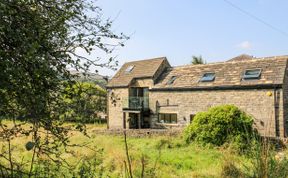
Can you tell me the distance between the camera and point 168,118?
26812 millimetres

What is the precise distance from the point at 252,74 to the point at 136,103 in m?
10.9

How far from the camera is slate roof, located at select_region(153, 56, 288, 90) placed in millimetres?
20672

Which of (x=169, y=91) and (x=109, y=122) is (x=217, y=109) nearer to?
(x=169, y=91)

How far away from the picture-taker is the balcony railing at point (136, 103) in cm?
2870

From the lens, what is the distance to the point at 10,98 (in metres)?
3.23

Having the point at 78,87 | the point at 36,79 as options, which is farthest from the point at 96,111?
the point at 36,79

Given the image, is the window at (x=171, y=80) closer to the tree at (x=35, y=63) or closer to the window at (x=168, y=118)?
the window at (x=168, y=118)

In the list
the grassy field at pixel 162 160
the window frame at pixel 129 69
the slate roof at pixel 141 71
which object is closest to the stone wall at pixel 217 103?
the slate roof at pixel 141 71

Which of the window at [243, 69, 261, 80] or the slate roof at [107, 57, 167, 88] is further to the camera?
the slate roof at [107, 57, 167, 88]

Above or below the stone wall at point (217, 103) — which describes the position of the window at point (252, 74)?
above

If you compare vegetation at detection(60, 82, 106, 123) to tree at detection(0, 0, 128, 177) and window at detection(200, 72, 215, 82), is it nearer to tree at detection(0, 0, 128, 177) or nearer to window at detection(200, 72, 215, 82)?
tree at detection(0, 0, 128, 177)

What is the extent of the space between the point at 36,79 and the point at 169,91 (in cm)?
2338

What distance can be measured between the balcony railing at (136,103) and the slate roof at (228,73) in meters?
1.80

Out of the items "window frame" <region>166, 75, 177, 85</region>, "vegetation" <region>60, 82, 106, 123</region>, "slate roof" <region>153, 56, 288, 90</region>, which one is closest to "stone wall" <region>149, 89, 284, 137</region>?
"slate roof" <region>153, 56, 288, 90</region>
